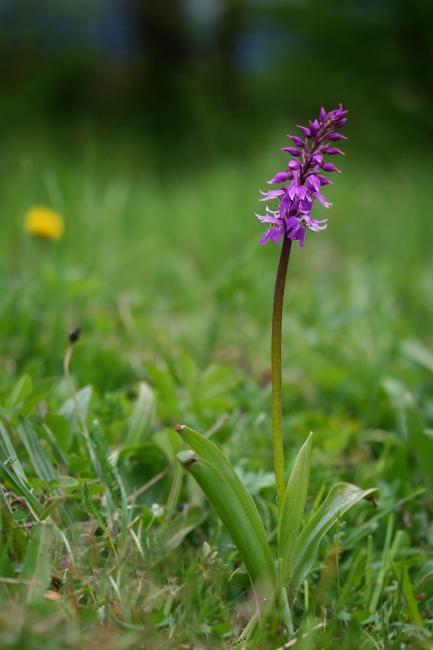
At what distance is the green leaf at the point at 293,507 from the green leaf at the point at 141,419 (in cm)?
47

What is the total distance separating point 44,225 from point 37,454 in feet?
5.12

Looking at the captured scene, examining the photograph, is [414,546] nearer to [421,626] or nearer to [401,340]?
[421,626]

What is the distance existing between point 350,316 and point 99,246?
136 centimetres

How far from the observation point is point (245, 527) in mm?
1008

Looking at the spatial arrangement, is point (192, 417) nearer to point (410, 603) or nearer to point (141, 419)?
point (141, 419)

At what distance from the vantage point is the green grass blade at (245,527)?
1.00m

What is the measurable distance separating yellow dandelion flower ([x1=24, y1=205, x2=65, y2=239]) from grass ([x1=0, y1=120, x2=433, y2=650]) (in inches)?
6.9

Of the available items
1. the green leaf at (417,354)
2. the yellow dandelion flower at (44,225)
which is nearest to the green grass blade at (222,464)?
the green leaf at (417,354)

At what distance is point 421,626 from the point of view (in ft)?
3.32

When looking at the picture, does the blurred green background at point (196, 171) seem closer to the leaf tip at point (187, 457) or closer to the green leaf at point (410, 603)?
A: the leaf tip at point (187, 457)

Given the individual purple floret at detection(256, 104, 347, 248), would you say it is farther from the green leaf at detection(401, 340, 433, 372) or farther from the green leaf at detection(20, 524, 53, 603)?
the green leaf at detection(401, 340, 433, 372)

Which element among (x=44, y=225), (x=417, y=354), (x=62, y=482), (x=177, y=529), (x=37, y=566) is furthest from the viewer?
(x=44, y=225)

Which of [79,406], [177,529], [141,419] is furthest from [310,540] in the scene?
[79,406]

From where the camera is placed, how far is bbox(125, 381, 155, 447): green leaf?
4.63ft
